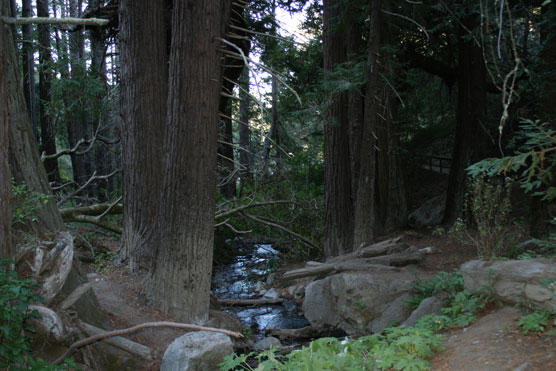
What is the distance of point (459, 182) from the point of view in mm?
12133

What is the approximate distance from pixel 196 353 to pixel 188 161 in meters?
2.81

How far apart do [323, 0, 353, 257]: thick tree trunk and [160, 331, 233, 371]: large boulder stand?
637 cm

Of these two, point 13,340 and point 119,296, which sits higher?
point 13,340

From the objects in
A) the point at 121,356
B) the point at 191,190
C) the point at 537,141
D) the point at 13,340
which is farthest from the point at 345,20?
the point at 13,340

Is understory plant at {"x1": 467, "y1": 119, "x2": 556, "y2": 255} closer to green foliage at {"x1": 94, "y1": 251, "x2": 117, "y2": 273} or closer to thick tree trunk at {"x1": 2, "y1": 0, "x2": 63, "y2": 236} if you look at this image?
thick tree trunk at {"x1": 2, "y1": 0, "x2": 63, "y2": 236}

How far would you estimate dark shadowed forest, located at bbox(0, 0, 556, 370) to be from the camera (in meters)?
4.32

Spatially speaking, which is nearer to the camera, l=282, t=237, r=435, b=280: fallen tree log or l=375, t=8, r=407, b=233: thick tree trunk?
l=282, t=237, r=435, b=280: fallen tree log

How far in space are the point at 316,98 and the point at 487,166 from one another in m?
6.05

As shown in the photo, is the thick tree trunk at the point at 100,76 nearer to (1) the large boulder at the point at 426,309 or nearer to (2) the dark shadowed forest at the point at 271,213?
(2) the dark shadowed forest at the point at 271,213

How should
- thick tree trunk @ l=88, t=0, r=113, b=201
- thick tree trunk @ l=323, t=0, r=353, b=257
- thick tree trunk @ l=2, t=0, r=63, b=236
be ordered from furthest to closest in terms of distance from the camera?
thick tree trunk @ l=323, t=0, r=353, b=257, thick tree trunk @ l=88, t=0, r=113, b=201, thick tree trunk @ l=2, t=0, r=63, b=236

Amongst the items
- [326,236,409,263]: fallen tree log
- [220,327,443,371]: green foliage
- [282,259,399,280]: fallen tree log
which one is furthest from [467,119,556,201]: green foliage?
[326,236,409,263]: fallen tree log

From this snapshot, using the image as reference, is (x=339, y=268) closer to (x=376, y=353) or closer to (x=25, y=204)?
(x=376, y=353)

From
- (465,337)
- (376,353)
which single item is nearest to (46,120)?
(376,353)

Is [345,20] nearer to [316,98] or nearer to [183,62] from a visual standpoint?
[316,98]
